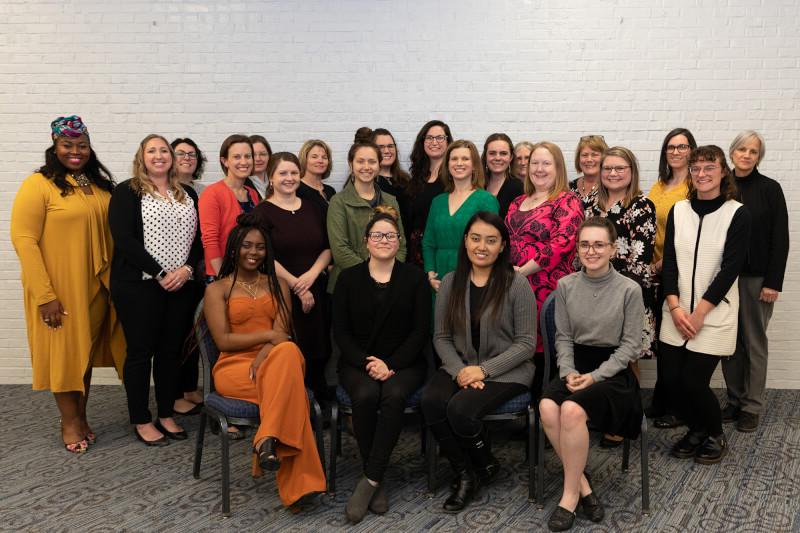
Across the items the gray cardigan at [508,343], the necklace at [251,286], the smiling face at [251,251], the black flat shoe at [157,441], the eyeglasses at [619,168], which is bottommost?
the black flat shoe at [157,441]

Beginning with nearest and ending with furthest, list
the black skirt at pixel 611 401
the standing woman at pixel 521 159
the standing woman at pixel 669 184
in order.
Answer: the black skirt at pixel 611 401 → the standing woman at pixel 669 184 → the standing woman at pixel 521 159

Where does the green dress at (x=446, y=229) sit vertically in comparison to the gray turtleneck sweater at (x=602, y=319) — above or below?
above

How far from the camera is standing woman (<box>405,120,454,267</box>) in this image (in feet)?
12.8

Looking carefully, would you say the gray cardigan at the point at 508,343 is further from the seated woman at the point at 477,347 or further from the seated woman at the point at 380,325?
the seated woman at the point at 380,325

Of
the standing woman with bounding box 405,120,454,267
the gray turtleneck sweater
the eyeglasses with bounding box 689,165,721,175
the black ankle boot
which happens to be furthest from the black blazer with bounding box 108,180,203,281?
the eyeglasses with bounding box 689,165,721,175

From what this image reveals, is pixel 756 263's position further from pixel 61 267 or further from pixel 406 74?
pixel 61 267

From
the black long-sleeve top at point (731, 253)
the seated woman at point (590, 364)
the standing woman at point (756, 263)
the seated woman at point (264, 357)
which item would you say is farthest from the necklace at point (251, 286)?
the standing woman at point (756, 263)

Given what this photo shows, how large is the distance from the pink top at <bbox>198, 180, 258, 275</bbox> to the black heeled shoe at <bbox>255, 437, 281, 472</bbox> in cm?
124

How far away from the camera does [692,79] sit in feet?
14.9

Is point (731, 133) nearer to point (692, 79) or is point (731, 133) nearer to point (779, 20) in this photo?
point (692, 79)

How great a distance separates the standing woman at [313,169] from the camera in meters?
3.88

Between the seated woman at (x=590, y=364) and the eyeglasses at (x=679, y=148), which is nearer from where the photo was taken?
the seated woman at (x=590, y=364)

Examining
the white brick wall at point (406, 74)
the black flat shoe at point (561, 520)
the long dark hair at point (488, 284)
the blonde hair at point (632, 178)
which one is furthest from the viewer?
the white brick wall at point (406, 74)

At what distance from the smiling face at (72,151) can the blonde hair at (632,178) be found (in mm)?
2844
